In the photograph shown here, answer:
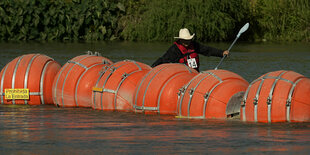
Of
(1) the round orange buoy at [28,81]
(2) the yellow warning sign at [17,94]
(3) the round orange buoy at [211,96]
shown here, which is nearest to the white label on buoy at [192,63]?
(3) the round orange buoy at [211,96]

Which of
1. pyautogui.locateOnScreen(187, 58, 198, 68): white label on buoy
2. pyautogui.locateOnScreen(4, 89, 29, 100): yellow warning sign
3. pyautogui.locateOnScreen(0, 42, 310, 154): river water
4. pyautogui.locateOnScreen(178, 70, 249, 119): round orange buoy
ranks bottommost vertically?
pyautogui.locateOnScreen(0, 42, 310, 154): river water

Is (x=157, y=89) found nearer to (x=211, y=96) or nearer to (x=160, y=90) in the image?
(x=160, y=90)

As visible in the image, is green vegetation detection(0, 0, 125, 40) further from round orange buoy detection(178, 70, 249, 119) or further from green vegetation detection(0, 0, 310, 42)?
round orange buoy detection(178, 70, 249, 119)

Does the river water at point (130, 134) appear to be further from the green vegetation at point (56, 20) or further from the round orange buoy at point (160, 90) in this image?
the green vegetation at point (56, 20)

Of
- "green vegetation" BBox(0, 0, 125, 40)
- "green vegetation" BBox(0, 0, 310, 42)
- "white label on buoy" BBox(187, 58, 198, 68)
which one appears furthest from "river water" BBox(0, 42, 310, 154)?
"green vegetation" BBox(0, 0, 125, 40)

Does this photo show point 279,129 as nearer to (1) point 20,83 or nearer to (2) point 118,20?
(1) point 20,83

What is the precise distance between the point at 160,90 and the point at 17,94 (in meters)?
3.63

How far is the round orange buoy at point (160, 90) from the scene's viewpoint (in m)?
15.1

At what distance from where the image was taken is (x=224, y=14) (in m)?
38.8

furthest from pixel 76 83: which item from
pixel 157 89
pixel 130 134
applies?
pixel 130 134

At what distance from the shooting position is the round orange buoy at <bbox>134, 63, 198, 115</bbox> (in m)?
15.1

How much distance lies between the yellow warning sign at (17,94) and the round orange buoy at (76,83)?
62 cm

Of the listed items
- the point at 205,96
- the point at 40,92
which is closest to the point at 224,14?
the point at 40,92

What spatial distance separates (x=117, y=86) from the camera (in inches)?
635
